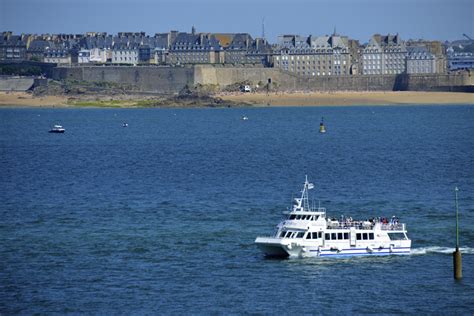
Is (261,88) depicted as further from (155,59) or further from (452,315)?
(452,315)

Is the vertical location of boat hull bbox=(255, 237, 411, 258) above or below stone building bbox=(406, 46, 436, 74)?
below

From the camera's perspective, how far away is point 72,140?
342 feet

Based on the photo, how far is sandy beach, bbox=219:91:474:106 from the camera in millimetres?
176750

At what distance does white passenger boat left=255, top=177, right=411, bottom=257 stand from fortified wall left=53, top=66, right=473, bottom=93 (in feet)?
433

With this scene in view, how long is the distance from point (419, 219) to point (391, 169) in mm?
20346

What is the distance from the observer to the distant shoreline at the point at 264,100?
565 ft

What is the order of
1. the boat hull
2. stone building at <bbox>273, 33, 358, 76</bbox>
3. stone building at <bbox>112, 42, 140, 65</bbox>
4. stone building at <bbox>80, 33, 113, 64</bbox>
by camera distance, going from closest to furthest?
1. the boat hull
2. stone building at <bbox>273, 33, 358, 76</bbox>
3. stone building at <bbox>80, 33, 113, 64</bbox>
4. stone building at <bbox>112, 42, 140, 65</bbox>

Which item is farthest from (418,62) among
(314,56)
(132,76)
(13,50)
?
(13,50)

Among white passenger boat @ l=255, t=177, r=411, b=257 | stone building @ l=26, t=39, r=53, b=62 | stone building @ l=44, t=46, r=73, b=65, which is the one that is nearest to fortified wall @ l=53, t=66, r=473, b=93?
stone building @ l=44, t=46, r=73, b=65

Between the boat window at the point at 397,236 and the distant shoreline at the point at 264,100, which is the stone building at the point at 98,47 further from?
the boat window at the point at 397,236

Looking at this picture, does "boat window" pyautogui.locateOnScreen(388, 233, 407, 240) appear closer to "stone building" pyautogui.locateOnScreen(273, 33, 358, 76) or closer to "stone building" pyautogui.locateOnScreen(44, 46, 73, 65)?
"stone building" pyautogui.locateOnScreen(273, 33, 358, 76)

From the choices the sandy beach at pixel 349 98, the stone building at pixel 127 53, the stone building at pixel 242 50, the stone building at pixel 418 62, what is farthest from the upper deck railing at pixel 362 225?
the stone building at pixel 418 62

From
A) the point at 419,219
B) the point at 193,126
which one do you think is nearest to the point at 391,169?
the point at 419,219

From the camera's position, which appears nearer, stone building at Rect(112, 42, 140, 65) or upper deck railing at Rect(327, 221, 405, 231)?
upper deck railing at Rect(327, 221, 405, 231)
